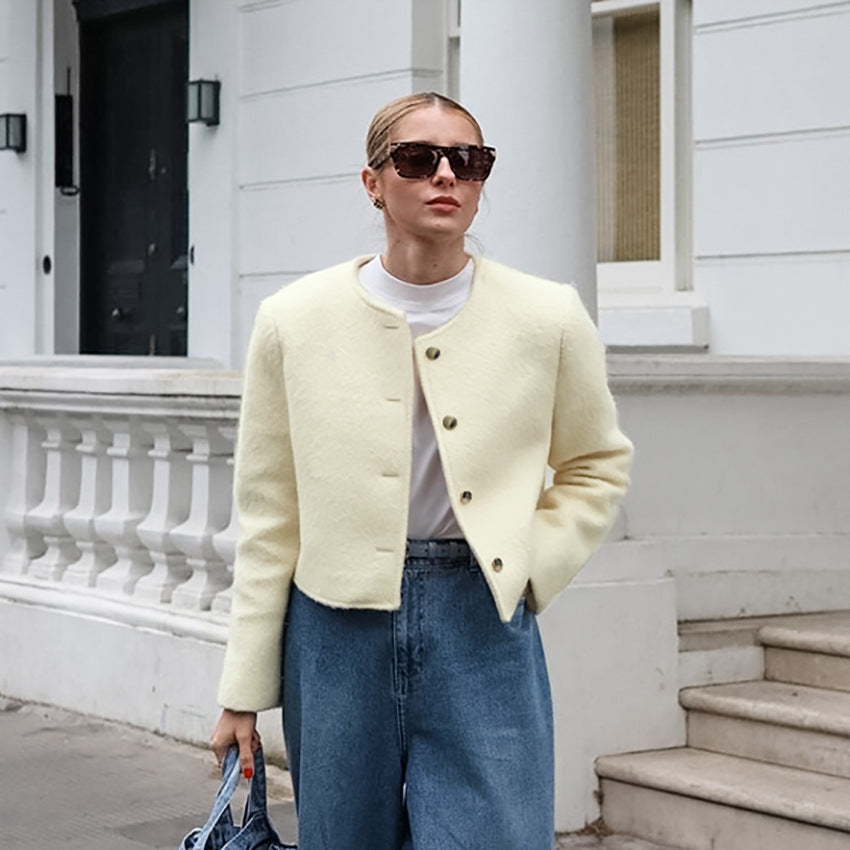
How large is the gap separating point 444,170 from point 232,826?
108cm

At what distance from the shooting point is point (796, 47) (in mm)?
7941

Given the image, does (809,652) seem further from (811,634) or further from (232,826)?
(232,826)

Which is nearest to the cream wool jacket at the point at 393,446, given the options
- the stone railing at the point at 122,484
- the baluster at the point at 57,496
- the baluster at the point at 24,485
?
the stone railing at the point at 122,484

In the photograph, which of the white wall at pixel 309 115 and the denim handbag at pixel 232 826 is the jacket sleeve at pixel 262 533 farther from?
the white wall at pixel 309 115

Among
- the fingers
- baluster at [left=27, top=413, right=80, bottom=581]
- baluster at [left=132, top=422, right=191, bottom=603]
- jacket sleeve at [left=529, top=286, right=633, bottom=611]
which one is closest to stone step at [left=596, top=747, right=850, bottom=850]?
baluster at [left=132, top=422, right=191, bottom=603]

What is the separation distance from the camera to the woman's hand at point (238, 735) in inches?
125

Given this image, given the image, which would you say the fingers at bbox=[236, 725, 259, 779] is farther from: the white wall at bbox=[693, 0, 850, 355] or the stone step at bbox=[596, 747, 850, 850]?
the white wall at bbox=[693, 0, 850, 355]

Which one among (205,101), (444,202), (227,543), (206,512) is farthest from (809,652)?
(205,101)

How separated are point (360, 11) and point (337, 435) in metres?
7.12

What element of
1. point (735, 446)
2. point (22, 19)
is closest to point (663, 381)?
point (735, 446)

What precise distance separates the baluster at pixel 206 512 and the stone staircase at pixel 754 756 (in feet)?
5.56

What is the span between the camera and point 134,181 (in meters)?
11.6

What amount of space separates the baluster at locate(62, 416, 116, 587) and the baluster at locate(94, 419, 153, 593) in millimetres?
82

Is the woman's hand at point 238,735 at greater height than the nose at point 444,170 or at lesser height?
lesser
